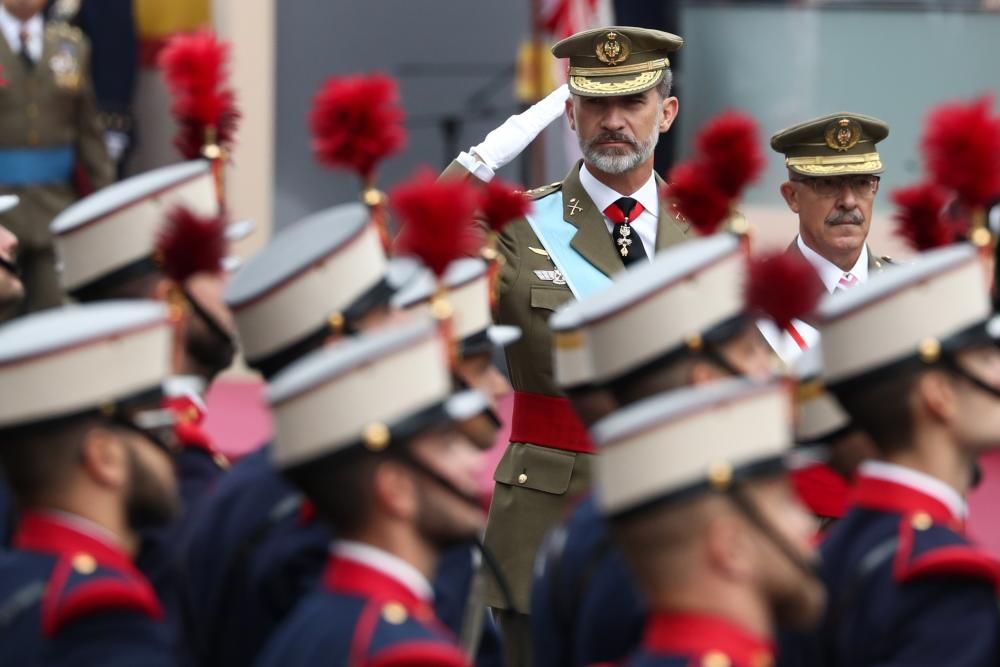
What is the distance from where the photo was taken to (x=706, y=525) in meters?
3.03

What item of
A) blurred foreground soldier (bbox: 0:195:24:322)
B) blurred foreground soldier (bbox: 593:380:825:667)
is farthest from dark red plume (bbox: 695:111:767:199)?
blurred foreground soldier (bbox: 0:195:24:322)

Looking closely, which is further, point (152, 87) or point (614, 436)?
point (152, 87)

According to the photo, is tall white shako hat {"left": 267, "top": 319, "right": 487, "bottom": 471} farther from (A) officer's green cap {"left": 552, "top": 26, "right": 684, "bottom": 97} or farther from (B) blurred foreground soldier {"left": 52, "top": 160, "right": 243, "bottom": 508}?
(A) officer's green cap {"left": 552, "top": 26, "right": 684, "bottom": 97}

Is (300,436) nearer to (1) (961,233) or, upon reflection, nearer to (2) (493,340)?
(2) (493,340)

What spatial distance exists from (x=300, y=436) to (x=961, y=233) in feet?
5.86

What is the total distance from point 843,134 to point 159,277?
2.28 m

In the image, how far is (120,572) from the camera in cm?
335

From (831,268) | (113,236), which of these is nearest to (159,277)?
(113,236)

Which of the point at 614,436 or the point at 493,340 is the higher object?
the point at 614,436

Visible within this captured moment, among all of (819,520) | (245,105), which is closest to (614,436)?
(819,520)

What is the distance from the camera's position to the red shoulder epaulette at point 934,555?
3.37m

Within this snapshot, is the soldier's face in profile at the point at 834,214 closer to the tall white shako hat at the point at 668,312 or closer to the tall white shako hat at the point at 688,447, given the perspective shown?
the tall white shako hat at the point at 668,312

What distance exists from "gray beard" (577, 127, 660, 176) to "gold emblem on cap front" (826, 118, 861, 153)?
0.59m

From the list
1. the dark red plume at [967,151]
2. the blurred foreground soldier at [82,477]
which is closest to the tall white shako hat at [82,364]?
the blurred foreground soldier at [82,477]
